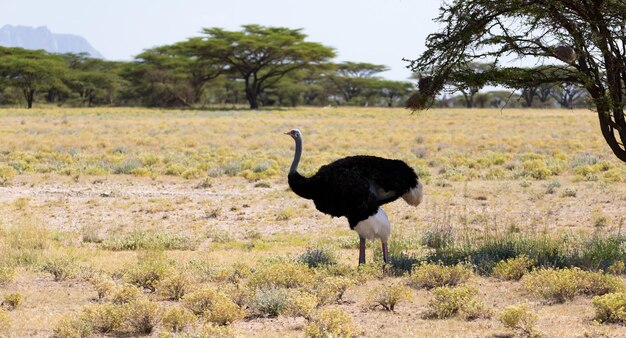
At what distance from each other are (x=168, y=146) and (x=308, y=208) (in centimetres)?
1484

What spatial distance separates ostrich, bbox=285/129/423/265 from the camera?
29.0 feet

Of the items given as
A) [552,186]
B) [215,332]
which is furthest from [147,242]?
[552,186]

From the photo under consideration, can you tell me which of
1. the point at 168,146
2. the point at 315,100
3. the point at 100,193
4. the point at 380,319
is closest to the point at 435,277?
the point at 380,319

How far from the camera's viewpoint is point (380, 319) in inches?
271

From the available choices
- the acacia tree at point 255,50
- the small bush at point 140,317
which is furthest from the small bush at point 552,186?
the acacia tree at point 255,50

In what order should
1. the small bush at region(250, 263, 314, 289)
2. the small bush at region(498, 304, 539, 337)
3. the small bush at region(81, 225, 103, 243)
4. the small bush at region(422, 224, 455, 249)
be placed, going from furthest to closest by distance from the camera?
1. the small bush at region(81, 225, 103, 243)
2. the small bush at region(422, 224, 455, 249)
3. the small bush at region(250, 263, 314, 289)
4. the small bush at region(498, 304, 539, 337)

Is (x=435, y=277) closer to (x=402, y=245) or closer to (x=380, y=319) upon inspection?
(x=380, y=319)

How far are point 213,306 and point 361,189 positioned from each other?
268 cm

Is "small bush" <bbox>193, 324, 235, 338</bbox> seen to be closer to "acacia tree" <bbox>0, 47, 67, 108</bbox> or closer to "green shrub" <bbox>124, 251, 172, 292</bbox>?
"green shrub" <bbox>124, 251, 172, 292</bbox>

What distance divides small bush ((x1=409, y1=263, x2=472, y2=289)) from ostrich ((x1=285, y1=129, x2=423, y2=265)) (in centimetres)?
89

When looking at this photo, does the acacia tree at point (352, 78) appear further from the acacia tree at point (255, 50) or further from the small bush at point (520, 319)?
the small bush at point (520, 319)

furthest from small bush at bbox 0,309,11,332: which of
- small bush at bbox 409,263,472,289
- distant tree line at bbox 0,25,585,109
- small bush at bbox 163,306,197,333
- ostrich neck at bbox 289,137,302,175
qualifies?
distant tree line at bbox 0,25,585,109

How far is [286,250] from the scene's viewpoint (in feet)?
37.4

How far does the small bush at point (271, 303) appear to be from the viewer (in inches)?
277
